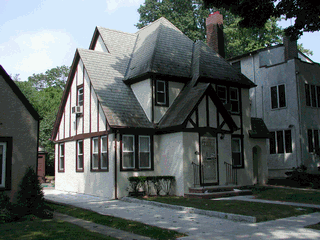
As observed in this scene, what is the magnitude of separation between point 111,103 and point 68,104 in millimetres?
5796

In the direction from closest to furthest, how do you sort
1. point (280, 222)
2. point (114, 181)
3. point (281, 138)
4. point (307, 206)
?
point (280, 222) < point (307, 206) < point (114, 181) < point (281, 138)

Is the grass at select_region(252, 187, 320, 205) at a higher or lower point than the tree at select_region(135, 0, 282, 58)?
lower

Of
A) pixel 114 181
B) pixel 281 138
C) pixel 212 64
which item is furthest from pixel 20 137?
pixel 281 138

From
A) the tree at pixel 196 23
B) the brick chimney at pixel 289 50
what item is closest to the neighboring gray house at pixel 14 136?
the brick chimney at pixel 289 50

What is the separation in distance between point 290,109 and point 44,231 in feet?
67.3

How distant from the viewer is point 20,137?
1217cm

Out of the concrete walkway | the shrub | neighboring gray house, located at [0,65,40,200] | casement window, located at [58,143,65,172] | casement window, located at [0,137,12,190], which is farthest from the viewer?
casement window, located at [58,143,65,172]

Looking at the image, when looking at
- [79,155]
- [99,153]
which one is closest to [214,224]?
[99,153]

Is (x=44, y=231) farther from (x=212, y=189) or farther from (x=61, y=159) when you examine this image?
(x=61, y=159)

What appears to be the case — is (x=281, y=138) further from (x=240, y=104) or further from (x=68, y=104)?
(x=68, y=104)

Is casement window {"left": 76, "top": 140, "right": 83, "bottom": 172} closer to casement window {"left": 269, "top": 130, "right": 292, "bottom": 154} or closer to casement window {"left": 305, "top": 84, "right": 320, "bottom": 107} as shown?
casement window {"left": 269, "top": 130, "right": 292, "bottom": 154}

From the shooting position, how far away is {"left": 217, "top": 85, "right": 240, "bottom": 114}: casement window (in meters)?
21.2

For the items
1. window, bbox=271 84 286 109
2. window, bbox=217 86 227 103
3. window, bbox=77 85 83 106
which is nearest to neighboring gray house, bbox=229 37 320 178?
window, bbox=271 84 286 109

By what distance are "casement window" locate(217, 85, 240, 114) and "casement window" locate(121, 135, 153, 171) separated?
18.3 feet
